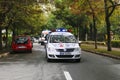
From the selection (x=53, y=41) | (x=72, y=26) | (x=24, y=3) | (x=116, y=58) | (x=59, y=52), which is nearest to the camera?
(x=59, y=52)

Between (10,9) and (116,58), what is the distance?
12294 mm

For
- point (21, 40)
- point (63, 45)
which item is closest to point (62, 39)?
point (63, 45)

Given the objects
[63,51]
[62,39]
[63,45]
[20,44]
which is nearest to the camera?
[63,51]

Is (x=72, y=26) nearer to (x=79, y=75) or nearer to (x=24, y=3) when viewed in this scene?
(x=24, y=3)

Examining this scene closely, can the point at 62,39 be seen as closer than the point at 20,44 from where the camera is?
Yes

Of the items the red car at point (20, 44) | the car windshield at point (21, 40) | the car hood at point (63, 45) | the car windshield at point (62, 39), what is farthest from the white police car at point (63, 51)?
the car windshield at point (21, 40)

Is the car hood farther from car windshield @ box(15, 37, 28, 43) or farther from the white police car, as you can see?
car windshield @ box(15, 37, 28, 43)

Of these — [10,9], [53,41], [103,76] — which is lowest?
[103,76]

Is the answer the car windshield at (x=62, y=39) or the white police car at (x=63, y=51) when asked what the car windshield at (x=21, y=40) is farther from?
the white police car at (x=63, y=51)

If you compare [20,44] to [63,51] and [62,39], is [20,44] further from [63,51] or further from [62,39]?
[63,51]

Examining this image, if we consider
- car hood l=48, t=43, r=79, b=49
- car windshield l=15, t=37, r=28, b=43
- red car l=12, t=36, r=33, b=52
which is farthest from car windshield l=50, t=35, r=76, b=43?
car windshield l=15, t=37, r=28, b=43

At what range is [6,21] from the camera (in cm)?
3788

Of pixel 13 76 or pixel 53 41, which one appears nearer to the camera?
pixel 13 76

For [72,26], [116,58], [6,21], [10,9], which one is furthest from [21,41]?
[72,26]
